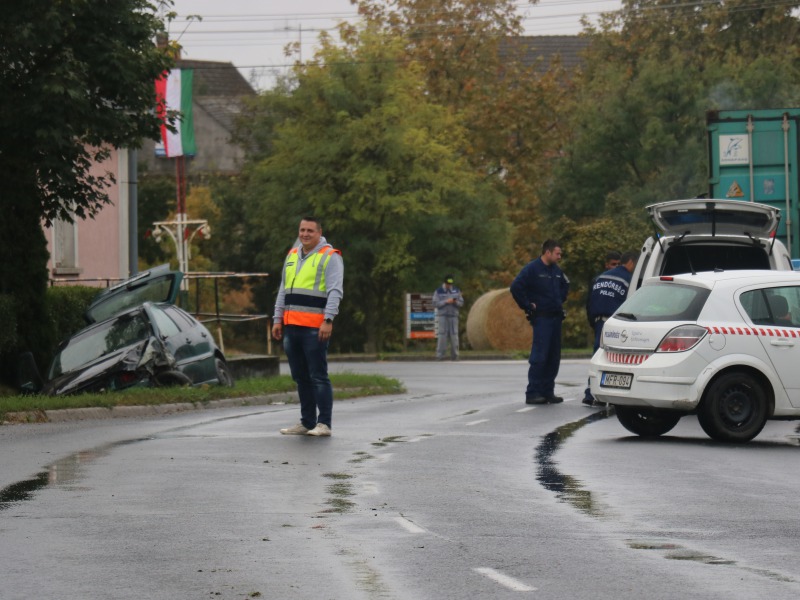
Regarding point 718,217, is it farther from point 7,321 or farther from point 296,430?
point 7,321

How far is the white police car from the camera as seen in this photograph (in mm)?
15297

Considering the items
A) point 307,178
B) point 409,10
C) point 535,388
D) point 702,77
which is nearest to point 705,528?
point 535,388

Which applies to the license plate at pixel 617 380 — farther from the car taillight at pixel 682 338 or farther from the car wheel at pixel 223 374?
the car wheel at pixel 223 374

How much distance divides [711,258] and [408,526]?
975cm

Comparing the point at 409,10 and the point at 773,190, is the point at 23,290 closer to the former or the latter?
the point at 773,190

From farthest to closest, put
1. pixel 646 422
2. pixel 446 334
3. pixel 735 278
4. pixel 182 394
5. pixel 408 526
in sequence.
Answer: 1. pixel 446 334
2. pixel 182 394
3. pixel 646 422
4. pixel 735 278
5. pixel 408 526

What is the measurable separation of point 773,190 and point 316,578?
17.1m

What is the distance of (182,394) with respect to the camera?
20688 mm

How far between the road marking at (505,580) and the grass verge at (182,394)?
1119 centimetres

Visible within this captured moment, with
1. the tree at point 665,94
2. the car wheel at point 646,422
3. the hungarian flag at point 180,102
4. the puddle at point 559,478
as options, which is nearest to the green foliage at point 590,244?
the tree at point 665,94

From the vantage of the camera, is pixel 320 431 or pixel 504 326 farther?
pixel 504 326

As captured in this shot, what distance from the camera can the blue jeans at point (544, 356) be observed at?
68.7ft

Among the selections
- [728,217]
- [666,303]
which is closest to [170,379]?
[728,217]

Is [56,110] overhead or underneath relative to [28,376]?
overhead
